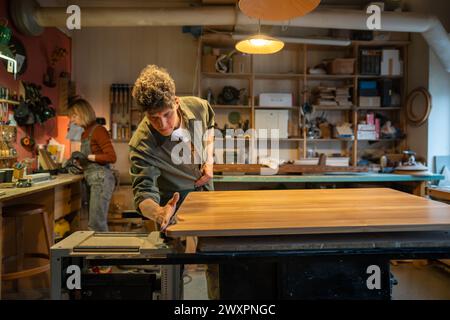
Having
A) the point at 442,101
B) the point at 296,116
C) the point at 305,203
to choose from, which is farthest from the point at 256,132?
the point at 305,203

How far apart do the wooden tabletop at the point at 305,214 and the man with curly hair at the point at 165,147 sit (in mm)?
140

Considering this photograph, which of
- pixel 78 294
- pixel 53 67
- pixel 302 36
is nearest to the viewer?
→ pixel 78 294

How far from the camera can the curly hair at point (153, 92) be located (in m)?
1.44

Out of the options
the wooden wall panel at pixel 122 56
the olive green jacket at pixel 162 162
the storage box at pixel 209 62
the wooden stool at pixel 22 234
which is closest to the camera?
the olive green jacket at pixel 162 162

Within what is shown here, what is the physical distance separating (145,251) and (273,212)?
49 cm

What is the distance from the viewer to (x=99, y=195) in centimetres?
312

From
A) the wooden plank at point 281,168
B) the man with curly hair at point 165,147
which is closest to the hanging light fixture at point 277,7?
the man with curly hair at point 165,147

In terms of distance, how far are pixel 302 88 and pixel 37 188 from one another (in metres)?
3.28

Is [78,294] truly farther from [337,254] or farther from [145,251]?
[337,254]

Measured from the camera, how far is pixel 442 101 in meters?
3.90

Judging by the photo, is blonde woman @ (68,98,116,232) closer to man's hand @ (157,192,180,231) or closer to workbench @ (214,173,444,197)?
workbench @ (214,173,444,197)

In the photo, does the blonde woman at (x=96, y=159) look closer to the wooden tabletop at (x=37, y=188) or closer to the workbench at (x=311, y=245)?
the wooden tabletop at (x=37, y=188)

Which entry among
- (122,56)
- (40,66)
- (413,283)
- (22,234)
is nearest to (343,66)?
(413,283)

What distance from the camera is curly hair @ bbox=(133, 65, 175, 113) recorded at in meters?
1.44
